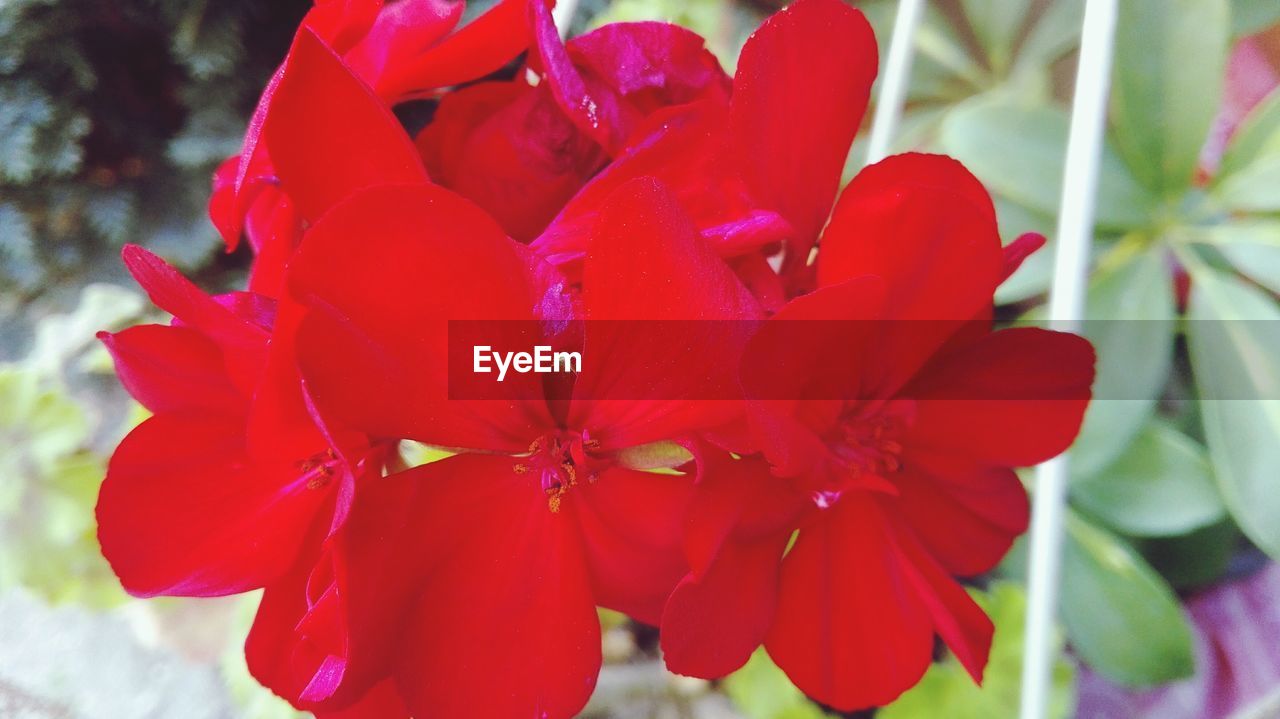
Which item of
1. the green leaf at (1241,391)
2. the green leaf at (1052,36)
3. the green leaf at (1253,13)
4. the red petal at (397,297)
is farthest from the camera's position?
the green leaf at (1052,36)

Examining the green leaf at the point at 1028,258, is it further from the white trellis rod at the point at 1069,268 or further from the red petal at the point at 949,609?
the red petal at the point at 949,609

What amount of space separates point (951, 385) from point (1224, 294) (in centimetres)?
45

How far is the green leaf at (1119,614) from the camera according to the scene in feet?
1.97

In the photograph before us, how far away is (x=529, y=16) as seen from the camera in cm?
25

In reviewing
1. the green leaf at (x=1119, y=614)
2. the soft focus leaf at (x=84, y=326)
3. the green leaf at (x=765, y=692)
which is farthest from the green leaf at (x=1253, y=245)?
the soft focus leaf at (x=84, y=326)

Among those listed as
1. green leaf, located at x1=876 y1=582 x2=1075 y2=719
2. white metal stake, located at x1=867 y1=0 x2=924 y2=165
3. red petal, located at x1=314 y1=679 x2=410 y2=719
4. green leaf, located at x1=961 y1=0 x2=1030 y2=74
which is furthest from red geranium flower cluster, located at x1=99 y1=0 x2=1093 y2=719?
green leaf, located at x1=961 y1=0 x2=1030 y2=74

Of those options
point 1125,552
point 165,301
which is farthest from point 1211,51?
point 165,301

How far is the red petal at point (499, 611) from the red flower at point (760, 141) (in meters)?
0.08

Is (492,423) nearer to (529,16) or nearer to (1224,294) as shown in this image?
(529,16)

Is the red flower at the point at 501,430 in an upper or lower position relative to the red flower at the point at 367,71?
lower

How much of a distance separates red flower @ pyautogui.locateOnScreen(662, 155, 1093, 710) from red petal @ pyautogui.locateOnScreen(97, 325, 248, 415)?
0.17 meters

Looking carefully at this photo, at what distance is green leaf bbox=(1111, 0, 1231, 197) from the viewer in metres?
0.57

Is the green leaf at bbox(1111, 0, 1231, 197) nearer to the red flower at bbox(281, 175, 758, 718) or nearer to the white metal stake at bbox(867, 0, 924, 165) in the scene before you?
the white metal stake at bbox(867, 0, 924, 165)

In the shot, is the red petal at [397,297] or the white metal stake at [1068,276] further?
the white metal stake at [1068,276]
